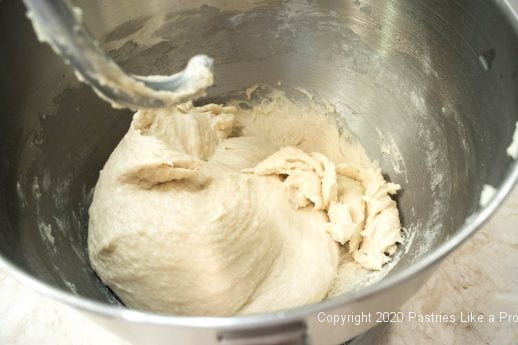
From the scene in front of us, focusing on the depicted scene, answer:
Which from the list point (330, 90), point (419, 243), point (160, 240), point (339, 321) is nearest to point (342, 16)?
point (330, 90)

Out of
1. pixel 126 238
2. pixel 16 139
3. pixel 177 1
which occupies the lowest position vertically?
pixel 126 238

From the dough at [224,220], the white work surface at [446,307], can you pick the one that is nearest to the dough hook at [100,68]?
the dough at [224,220]

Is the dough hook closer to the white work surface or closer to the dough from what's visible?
the dough

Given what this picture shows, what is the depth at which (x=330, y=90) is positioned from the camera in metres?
1.56

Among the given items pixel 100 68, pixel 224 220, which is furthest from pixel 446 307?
pixel 100 68

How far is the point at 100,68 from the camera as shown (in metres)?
0.76

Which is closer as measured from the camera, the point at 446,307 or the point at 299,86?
the point at 446,307

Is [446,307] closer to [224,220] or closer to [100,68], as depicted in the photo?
[224,220]

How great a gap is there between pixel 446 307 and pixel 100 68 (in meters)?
1.07

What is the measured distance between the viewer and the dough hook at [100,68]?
26.7 inches

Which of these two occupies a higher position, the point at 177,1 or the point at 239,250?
the point at 177,1

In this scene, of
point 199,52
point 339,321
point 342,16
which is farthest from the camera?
point 199,52

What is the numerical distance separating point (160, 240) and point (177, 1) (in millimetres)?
734

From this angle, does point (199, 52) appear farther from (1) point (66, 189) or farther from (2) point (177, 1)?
(1) point (66, 189)
